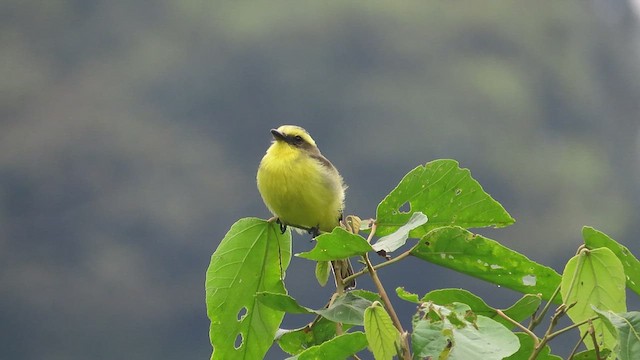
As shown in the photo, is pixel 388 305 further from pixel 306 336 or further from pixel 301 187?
pixel 301 187

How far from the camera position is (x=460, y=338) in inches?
46.1

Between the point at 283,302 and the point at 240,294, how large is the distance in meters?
0.21

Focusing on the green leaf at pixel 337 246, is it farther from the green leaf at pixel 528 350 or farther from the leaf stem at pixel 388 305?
the green leaf at pixel 528 350

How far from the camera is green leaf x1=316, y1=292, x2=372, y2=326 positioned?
51.3 inches

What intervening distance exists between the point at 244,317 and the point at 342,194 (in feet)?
2.94

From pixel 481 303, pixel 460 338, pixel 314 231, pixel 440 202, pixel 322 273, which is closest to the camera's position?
pixel 460 338

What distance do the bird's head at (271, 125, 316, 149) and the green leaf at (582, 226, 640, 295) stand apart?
1.29 m

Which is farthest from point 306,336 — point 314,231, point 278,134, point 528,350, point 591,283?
→ point 278,134

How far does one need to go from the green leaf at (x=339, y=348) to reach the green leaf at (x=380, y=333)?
67 mm

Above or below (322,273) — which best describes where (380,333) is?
below

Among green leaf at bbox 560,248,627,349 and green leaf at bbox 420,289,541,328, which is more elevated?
green leaf at bbox 420,289,541,328

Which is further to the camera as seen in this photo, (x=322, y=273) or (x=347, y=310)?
(x=322, y=273)

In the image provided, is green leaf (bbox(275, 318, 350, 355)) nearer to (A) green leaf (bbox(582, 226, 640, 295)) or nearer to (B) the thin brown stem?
(B) the thin brown stem

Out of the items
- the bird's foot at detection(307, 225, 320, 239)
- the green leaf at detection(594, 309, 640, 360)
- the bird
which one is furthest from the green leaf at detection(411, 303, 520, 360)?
the bird's foot at detection(307, 225, 320, 239)
